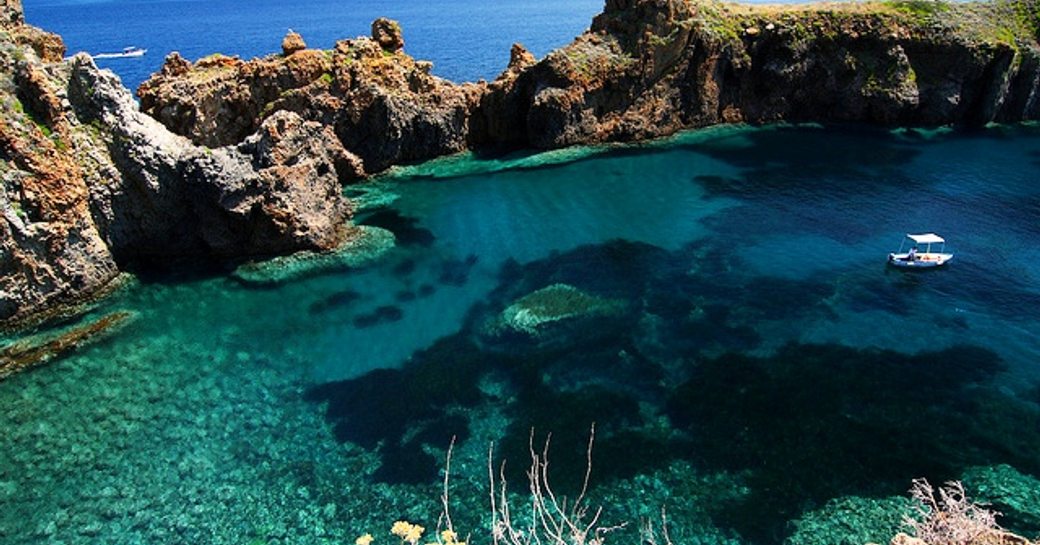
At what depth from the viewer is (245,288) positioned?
133 ft

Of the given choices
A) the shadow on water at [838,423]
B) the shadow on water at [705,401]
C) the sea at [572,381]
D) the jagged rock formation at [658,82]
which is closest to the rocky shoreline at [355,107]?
the jagged rock formation at [658,82]

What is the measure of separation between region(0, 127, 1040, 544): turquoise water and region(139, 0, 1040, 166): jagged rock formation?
13.8 metres

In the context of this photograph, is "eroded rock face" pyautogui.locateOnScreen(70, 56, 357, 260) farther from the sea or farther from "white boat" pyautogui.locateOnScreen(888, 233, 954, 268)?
"white boat" pyautogui.locateOnScreen(888, 233, 954, 268)

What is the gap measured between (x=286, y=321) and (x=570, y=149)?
114 feet

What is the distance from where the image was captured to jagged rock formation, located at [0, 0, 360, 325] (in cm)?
3628

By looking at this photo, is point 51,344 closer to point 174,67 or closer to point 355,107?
point 174,67

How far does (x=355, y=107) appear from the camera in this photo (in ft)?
184

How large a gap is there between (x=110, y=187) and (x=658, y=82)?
1894 inches

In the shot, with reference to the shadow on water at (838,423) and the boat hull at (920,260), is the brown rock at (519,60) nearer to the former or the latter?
the boat hull at (920,260)

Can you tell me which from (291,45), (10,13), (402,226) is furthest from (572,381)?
(291,45)

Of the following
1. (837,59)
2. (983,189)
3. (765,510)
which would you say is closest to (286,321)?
(765,510)

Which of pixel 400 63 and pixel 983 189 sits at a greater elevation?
pixel 400 63

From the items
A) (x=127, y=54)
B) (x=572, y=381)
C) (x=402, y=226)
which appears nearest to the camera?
(x=572, y=381)

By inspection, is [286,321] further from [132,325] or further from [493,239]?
[493,239]
